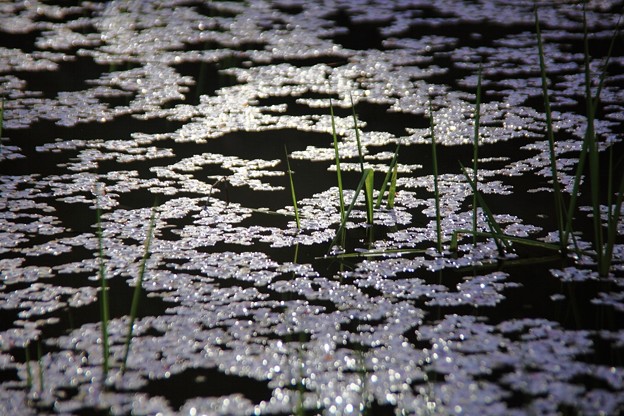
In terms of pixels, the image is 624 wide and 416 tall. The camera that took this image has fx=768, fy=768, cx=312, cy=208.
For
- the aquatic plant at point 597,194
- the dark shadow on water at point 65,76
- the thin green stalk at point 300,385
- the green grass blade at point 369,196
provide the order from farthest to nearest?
the dark shadow on water at point 65,76, the green grass blade at point 369,196, the aquatic plant at point 597,194, the thin green stalk at point 300,385

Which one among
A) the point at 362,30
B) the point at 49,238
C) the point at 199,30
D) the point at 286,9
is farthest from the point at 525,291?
the point at 286,9

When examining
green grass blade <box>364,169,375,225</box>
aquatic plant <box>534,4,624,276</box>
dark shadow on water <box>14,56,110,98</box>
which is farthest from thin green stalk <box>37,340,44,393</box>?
dark shadow on water <box>14,56,110,98</box>

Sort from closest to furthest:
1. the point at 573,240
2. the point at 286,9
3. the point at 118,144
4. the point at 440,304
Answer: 1. the point at 440,304
2. the point at 573,240
3. the point at 118,144
4. the point at 286,9

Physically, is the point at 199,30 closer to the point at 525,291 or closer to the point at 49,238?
the point at 49,238

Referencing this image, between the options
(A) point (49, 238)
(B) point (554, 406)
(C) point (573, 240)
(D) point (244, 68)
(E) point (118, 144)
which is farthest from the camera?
(D) point (244, 68)

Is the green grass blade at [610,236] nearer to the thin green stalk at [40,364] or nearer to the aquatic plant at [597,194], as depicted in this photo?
the aquatic plant at [597,194]

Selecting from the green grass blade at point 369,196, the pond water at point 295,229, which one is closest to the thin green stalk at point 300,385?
the pond water at point 295,229

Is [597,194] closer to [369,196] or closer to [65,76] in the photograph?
[369,196]

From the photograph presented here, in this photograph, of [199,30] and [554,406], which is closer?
[554,406]

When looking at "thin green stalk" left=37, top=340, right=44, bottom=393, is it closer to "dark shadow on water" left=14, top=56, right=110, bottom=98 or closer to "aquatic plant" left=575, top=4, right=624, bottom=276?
"aquatic plant" left=575, top=4, right=624, bottom=276
